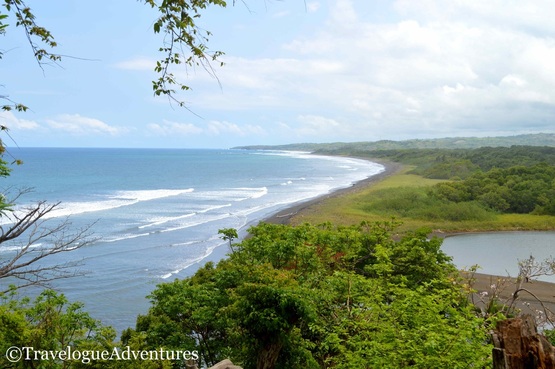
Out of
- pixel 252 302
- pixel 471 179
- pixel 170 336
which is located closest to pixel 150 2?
pixel 252 302

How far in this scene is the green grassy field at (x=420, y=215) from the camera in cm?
4459

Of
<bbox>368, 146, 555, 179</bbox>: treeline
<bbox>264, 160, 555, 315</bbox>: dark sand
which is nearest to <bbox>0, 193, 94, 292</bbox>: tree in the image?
<bbox>264, 160, 555, 315</bbox>: dark sand

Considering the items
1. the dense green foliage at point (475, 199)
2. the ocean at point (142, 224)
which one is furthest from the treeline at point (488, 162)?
the dense green foliage at point (475, 199)

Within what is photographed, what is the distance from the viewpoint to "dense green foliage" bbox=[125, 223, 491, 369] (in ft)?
26.3

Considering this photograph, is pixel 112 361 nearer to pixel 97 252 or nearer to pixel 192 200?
pixel 97 252

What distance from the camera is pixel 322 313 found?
12477 mm

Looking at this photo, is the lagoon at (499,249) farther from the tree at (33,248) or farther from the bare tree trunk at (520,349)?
the bare tree trunk at (520,349)

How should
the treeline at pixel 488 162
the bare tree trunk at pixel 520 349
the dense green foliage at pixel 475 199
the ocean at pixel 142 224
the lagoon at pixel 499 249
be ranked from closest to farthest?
the bare tree trunk at pixel 520 349
the ocean at pixel 142 224
the lagoon at pixel 499 249
the dense green foliage at pixel 475 199
the treeline at pixel 488 162

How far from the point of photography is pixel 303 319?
35.4 feet

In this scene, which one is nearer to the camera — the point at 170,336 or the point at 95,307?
the point at 170,336

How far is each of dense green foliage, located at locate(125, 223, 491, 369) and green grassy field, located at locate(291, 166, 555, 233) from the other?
90.6 ft

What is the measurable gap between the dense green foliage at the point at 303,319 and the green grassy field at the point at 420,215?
90.6 ft

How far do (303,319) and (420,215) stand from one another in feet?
130

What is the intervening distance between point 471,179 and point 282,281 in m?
56.1
